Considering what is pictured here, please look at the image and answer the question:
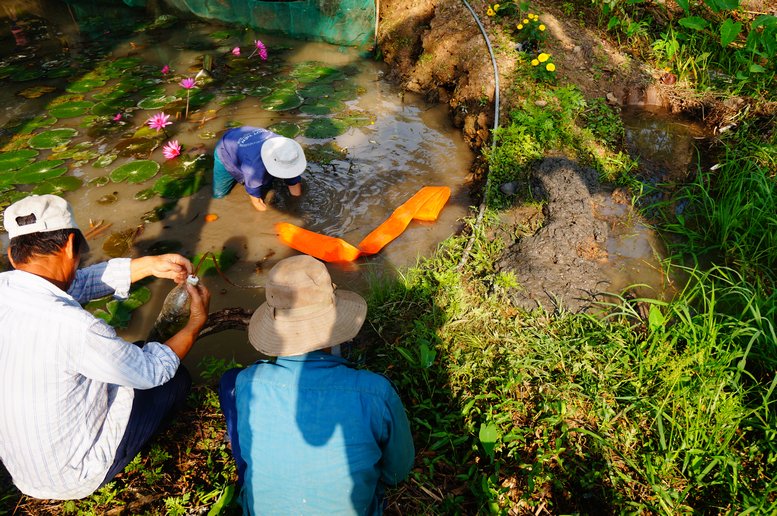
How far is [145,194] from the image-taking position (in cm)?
437

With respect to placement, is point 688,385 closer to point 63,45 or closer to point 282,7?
point 282,7

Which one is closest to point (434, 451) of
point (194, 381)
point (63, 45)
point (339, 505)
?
point (339, 505)

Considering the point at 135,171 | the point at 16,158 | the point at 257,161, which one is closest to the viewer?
the point at 257,161

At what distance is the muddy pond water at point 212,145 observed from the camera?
3.88 metres

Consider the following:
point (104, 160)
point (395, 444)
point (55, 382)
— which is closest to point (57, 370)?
point (55, 382)

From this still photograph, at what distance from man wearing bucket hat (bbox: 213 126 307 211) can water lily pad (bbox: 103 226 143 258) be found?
84 centimetres

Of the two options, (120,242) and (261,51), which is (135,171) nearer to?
(120,242)

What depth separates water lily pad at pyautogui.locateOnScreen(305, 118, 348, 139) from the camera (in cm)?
528

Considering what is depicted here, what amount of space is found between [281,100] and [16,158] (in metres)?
2.95

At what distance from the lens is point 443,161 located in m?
4.85

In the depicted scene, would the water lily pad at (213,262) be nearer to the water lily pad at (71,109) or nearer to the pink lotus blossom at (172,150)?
the pink lotus blossom at (172,150)

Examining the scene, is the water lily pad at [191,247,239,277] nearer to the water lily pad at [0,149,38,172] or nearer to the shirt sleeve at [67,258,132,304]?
the shirt sleeve at [67,258,132,304]

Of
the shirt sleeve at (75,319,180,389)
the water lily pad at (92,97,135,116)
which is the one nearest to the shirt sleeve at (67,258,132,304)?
the shirt sleeve at (75,319,180,389)

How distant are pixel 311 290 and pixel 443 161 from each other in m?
3.56
